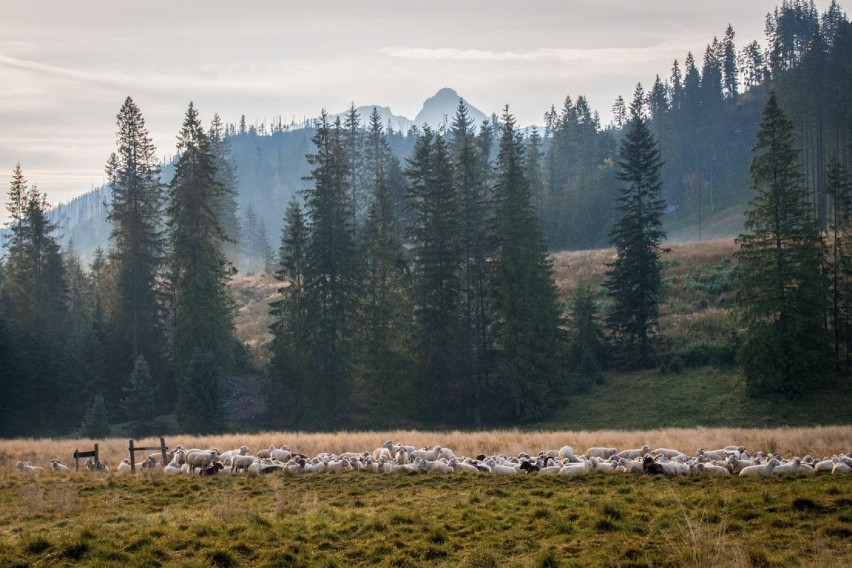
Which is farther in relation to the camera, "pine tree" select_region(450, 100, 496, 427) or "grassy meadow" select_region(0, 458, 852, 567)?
"pine tree" select_region(450, 100, 496, 427)

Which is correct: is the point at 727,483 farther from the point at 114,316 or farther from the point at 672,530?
the point at 114,316

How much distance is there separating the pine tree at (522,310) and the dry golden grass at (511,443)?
1573 centimetres

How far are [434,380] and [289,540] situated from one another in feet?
120

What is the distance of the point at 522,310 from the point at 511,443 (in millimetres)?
21358

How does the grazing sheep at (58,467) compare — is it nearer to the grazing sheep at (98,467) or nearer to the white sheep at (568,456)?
the grazing sheep at (98,467)

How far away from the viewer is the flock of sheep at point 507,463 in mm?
18125

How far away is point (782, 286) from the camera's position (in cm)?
4194

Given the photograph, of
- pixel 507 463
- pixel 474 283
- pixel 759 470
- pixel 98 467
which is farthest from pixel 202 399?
pixel 759 470

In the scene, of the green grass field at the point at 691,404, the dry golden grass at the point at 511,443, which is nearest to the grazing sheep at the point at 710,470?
the dry golden grass at the point at 511,443

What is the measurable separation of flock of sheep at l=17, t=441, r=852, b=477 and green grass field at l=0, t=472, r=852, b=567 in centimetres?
97

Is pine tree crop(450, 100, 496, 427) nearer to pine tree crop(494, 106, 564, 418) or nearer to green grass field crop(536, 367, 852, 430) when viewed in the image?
pine tree crop(494, 106, 564, 418)

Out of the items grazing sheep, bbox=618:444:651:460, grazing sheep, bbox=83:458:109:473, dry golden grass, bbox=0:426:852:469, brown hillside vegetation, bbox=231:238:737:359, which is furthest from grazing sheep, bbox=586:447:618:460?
brown hillside vegetation, bbox=231:238:737:359

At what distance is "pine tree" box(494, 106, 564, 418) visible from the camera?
4619cm

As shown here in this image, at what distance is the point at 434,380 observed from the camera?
48375 mm
